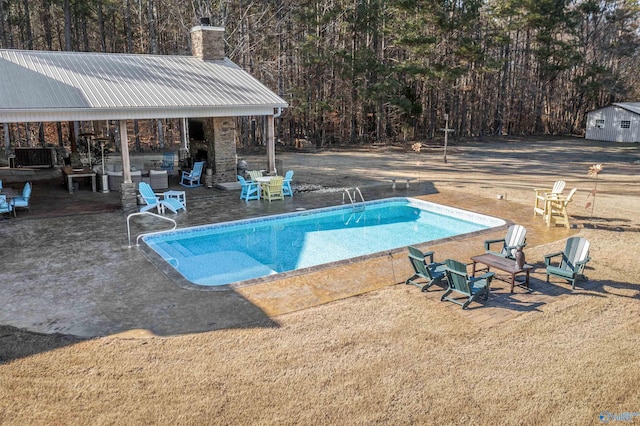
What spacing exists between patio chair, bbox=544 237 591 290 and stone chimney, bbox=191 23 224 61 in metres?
12.9

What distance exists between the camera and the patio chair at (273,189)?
522 inches

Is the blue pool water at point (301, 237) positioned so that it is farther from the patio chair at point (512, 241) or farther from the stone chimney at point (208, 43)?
the stone chimney at point (208, 43)

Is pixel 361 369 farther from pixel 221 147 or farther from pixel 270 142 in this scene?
pixel 221 147

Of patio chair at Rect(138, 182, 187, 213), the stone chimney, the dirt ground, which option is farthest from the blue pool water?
the stone chimney

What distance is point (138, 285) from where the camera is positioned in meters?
7.15

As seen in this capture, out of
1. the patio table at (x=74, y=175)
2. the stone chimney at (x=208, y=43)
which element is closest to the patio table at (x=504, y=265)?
the patio table at (x=74, y=175)

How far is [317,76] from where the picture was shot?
95.9ft

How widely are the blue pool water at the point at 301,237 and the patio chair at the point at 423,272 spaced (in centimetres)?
186

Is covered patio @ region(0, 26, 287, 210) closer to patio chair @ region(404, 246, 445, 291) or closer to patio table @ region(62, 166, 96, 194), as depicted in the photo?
patio table @ region(62, 166, 96, 194)

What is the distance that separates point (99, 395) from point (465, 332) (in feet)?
12.7

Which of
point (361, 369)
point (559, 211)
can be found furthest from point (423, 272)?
point (559, 211)

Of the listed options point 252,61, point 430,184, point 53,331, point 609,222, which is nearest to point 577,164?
point 430,184

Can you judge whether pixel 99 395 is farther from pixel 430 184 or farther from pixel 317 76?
pixel 317 76

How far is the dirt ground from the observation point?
4223mm
